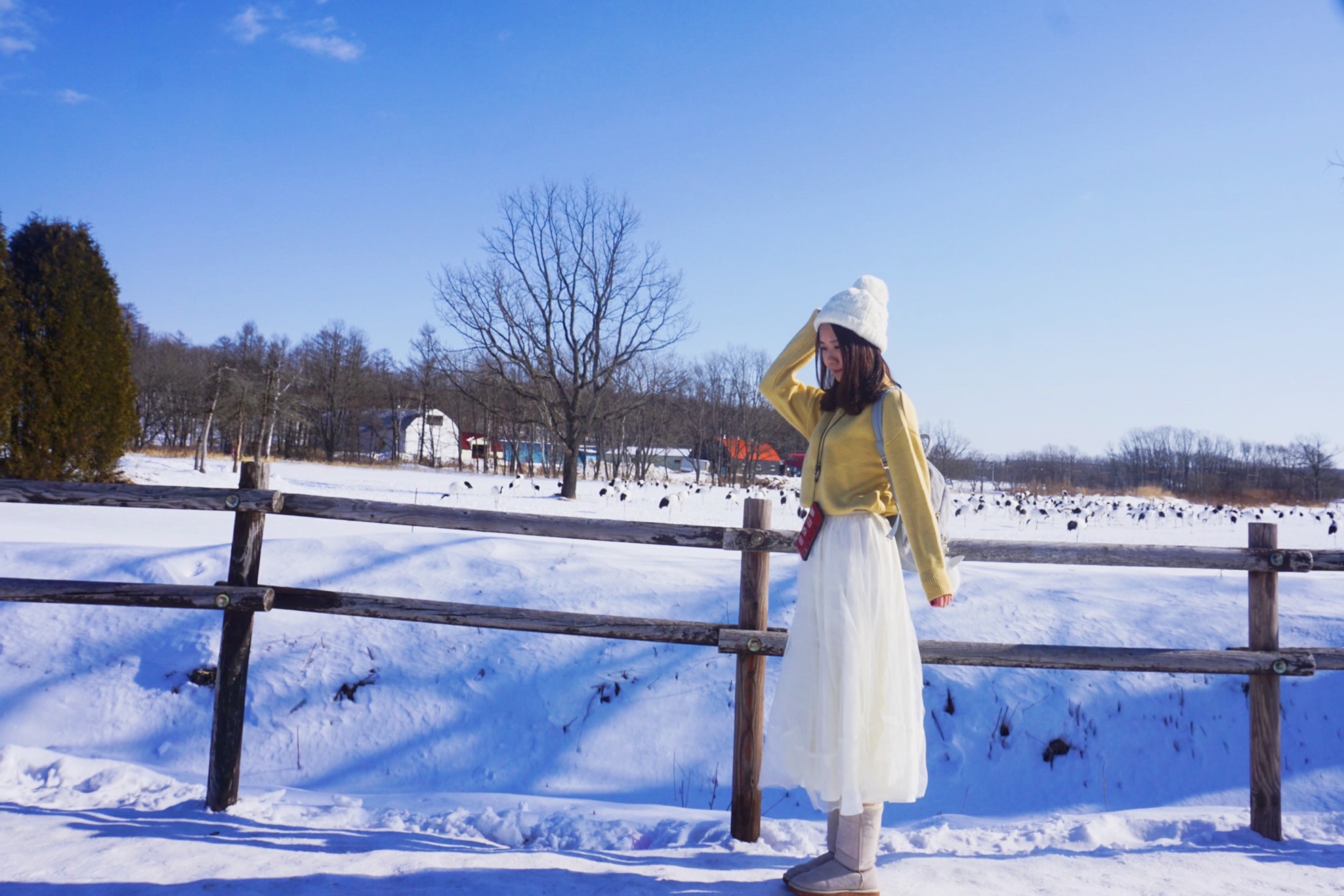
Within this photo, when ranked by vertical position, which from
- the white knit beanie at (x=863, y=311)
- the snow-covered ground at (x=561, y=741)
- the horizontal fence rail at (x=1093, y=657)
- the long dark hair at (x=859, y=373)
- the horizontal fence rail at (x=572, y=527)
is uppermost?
the white knit beanie at (x=863, y=311)

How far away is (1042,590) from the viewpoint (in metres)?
7.34

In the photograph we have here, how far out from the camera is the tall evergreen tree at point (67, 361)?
1234 cm

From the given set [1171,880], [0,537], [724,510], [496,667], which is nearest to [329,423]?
[724,510]

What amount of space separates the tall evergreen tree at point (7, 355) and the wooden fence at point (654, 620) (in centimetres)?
1051

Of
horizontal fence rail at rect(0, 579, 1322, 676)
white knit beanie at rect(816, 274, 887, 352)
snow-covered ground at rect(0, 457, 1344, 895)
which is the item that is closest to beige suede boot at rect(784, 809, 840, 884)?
snow-covered ground at rect(0, 457, 1344, 895)

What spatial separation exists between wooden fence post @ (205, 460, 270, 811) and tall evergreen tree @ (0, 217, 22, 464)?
11239 mm

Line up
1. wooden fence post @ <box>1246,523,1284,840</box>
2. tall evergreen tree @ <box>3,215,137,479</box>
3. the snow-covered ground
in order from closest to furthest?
the snow-covered ground
wooden fence post @ <box>1246,523,1284,840</box>
tall evergreen tree @ <box>3,215,137,479</box>

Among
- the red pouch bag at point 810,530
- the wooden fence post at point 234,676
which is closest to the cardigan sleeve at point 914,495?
the red pouch bag at point 810,530

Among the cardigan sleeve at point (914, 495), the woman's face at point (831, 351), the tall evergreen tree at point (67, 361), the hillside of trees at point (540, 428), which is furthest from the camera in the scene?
the hillside of trees at point (540, 428)

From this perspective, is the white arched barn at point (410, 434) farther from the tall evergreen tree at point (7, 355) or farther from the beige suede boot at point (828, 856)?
the beige suede boot at point (828, 856)

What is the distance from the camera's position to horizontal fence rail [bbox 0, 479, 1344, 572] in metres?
3.46

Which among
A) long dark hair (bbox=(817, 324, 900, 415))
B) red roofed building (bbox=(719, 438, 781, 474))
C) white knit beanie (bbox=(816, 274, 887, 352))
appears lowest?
long dark hair (bbox=(817, 324, 900, 415))

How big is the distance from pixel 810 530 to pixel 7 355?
13.6 metres

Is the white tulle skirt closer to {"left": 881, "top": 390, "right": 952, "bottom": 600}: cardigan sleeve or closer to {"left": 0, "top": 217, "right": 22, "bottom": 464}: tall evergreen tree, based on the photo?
{"left": 881, "top": 390, "right": 952, "bottom": 600}: cardigan sleeve
